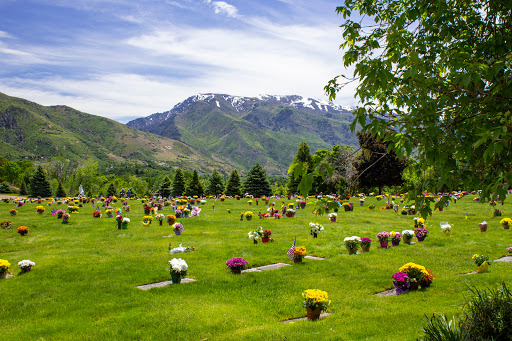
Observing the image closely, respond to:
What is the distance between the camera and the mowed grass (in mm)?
7469

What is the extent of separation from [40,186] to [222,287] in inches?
2956

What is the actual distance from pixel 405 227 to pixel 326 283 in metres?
12.9

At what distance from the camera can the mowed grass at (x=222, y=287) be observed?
747 cm

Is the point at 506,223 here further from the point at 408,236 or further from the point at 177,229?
the point at 177,229

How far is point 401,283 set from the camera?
9500 millimetres

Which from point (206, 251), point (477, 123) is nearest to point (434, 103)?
point (477, 123)

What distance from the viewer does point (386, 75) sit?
4.29 meters

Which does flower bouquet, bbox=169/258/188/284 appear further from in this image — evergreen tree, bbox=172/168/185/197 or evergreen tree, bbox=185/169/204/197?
evergreen tree, bbox=172/168/185/197

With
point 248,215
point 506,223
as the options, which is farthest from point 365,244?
point 248,215

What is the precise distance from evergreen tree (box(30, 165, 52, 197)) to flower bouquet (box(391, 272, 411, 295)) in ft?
257

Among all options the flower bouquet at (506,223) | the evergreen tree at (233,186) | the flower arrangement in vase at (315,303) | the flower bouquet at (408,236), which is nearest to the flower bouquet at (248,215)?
the flower bouquet at (408,236)

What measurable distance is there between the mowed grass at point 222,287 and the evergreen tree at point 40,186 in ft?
188

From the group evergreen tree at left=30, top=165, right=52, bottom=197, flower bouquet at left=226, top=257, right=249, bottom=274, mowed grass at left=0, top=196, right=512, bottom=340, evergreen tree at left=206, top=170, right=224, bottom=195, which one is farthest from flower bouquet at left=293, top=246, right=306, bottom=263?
evergreen tree at left=30, top=165, right=52, bottom=197

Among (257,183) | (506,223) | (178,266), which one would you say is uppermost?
(257,183)
